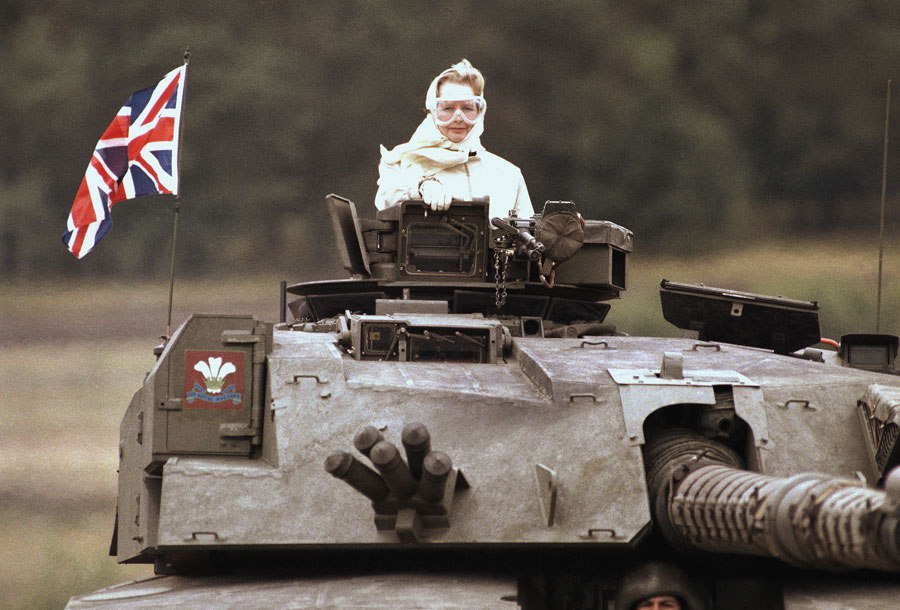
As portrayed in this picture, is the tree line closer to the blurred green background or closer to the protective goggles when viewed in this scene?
the blurred green background

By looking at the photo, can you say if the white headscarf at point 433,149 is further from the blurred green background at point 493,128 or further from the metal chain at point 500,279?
the blurred green background at point 493,128

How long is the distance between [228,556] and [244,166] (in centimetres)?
1096

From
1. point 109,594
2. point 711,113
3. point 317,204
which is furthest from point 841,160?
point 109,594

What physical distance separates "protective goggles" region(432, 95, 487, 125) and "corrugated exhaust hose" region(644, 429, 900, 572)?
4.99 meters

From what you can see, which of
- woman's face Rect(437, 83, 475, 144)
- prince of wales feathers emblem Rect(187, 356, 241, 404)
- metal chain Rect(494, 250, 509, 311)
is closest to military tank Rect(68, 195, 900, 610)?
prince of wales feathers emblem Rect(187, 356, 241, 404)

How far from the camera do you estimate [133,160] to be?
13.5 metres

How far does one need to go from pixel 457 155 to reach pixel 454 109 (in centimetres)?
45

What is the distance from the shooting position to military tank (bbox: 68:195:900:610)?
7.56m

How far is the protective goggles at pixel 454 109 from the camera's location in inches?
488

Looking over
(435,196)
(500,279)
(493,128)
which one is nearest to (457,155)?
(435,196)

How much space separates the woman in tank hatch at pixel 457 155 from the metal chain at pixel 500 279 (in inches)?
62.7

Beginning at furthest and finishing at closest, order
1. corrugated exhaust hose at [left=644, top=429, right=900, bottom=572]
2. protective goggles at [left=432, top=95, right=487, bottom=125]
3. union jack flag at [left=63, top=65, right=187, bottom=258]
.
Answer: union jack flag at [left=63, top=65, right=187, bottom=258]
protective goggles at [left=432, top=95, right=487, bottom=125]
corrugated exhaust hose at [left=644, top=429, right=900, bottom=572]

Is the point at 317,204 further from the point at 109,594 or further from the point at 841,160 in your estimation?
the point at 109,594

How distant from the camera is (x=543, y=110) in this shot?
62.3ft
